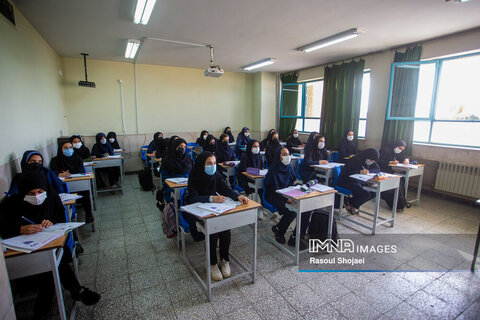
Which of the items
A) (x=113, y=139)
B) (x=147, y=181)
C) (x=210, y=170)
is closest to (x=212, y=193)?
(x=210, y=170)

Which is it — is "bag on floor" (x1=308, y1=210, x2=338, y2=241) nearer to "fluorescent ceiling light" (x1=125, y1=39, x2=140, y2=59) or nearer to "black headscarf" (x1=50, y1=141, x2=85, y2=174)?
"black headscarf" (x1=50, y1=141, x2=85, y2=174)

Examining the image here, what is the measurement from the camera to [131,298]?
7.20 ft

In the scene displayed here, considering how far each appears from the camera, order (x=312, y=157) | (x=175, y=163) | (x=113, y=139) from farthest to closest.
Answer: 1. (x=113, y=139)
2. (x=312, y=157)
3. (x=175, y=163)

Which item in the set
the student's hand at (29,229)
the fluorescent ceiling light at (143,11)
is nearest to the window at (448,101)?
the fluorescent ceiling light at (143,11)

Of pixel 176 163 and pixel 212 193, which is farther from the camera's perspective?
pixel 176 163

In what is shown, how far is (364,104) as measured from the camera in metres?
6.25

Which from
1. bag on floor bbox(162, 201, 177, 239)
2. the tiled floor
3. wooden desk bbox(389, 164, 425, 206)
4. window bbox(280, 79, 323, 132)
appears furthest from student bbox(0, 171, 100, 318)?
window bbox(280, 79, 323, 132)

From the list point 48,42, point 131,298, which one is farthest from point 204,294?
point 48,42

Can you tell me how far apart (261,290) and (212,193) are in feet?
3.55

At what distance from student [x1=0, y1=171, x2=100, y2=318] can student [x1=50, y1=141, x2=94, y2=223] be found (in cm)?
172

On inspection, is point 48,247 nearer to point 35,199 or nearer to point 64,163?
point 35,199

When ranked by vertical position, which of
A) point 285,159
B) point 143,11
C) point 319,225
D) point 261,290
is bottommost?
point 261,290

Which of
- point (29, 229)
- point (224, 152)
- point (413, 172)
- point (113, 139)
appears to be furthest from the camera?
point (113, 139)

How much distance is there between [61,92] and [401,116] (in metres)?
8.11
